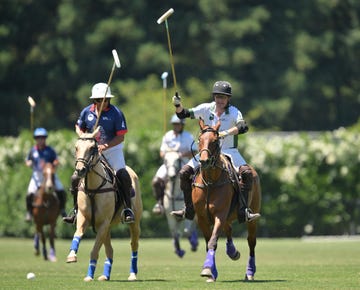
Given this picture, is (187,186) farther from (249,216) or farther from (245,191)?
(249,216)

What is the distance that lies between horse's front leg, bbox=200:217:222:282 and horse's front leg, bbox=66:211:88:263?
1.62 metres

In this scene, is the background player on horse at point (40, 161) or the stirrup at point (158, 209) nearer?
the background player on horse at point (40, 161)

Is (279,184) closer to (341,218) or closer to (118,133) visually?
(341,218)

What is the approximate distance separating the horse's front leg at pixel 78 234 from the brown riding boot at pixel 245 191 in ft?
6.75

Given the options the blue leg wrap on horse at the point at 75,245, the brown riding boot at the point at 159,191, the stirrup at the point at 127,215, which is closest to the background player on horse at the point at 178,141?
the brown riding boot at the point at 159,191

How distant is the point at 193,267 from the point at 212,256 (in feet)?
16.0

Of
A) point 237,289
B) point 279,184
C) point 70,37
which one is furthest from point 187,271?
point 70,37

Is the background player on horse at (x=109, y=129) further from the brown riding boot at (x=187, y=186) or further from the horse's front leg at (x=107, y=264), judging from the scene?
the brown riding boot at (x=187, y=186)

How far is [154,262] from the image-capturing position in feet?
72.3

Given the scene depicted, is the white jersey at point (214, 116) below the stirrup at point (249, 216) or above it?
above

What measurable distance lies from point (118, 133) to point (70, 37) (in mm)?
36189

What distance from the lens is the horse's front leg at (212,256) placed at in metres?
15.2

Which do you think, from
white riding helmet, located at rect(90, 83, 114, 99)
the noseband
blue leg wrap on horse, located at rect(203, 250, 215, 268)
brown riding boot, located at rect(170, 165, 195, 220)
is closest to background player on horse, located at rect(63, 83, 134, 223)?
white riding helmet, located at rect(90, 83, 114, 99)

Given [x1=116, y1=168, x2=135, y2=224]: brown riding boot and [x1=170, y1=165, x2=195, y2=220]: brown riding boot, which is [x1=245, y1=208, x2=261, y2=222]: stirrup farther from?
[x1=116, y1=168, x2=135, y2=224]: brown riding boot
